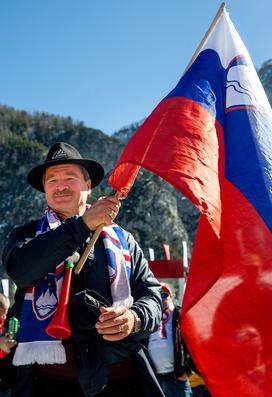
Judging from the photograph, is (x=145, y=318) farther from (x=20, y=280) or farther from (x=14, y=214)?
(x=14, y=214)

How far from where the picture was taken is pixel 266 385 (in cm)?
210

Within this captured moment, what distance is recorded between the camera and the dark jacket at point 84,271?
1.99m

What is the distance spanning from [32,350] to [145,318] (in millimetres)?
540

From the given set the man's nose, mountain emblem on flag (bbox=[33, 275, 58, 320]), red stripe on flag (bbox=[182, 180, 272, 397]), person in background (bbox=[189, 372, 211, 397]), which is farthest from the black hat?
person in background (bbox=[189, 372, 211, 397])

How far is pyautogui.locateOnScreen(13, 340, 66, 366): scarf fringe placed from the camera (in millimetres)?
2059

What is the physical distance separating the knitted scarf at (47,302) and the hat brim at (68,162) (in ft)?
0.92

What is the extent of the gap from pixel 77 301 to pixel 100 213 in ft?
1.43

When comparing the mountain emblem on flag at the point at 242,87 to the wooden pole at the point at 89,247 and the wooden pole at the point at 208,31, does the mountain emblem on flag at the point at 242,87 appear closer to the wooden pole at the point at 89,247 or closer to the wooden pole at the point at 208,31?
the wooden pole at the point at 208,31

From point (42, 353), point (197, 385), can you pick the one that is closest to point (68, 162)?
point (42, 353)

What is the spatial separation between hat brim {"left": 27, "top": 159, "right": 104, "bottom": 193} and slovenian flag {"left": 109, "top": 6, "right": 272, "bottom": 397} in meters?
0.24

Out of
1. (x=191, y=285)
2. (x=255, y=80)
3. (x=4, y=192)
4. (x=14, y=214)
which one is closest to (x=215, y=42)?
(x=255, y=80)

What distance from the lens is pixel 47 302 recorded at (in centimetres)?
216

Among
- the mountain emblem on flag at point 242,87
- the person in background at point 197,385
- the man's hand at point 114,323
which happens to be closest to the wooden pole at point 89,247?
the man's hand at point 114,323

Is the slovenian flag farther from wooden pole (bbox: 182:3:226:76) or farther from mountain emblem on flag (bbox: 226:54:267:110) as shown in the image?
wooden pole (bbox: 182:3:226:76)
